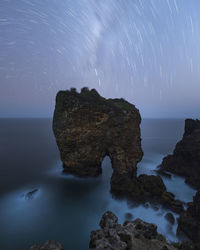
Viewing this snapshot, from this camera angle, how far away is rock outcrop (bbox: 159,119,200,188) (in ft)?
87.0

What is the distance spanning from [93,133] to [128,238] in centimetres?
1774

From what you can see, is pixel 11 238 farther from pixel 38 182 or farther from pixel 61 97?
pixel 61 97

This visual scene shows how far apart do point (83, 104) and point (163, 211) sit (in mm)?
18706

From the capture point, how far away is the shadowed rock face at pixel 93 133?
78.8 feet

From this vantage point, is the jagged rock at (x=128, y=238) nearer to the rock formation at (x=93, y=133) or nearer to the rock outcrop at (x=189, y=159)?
the rock formation at (x=93, y=133)

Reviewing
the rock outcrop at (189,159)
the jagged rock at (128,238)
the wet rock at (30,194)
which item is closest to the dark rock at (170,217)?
the jagged rock at (128,238)

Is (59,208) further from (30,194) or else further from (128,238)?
(128,238)

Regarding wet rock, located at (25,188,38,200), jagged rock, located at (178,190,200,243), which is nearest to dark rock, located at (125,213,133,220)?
jagged rock, located at (178,190,200,243)

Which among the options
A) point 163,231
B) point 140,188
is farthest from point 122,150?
point 163,231

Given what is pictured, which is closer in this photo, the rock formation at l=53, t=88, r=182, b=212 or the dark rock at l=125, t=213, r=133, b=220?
the dark rock at l=125, t=213, r=133, b=220

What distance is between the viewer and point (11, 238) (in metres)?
→ 13.4

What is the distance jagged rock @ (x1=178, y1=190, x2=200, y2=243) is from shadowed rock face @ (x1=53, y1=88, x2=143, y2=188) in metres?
10.3

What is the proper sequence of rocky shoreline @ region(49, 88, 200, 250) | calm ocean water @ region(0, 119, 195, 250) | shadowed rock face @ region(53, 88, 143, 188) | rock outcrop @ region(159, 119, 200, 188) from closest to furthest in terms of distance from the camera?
calm ocean water @ region(0, 119, 195, 250)
rocky shoreline @ region(49, 88, 200, 250)
shadowed rock face @ region(53, 88, 143, 188)
rock outcrop @ region(159, 119, 200, 188)

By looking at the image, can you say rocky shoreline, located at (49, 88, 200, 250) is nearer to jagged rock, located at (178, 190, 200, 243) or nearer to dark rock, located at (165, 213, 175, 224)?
dark rock, located at (165, 213, 175, 224)
